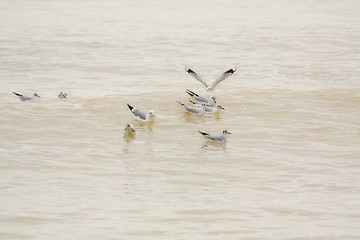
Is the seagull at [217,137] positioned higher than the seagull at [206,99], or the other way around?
the seagull at [206,99]

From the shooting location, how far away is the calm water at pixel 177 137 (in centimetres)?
956

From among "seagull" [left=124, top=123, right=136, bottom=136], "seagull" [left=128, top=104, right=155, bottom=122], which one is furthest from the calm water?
"seagull" [left=128, top=104, right=155, bottom=122]

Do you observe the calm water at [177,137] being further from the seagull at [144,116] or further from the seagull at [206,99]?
the seagull at [206,99]

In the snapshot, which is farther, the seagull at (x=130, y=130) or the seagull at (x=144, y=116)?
the seagull at (x=144, y=116)

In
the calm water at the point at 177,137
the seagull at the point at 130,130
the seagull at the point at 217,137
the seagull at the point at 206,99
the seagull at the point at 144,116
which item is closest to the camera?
the calm water at the point at 177,137

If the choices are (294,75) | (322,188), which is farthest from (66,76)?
(322,188)

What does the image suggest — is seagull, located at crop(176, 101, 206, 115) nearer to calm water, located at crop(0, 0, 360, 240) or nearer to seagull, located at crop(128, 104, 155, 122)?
calm water, located at crop(0, 0, 360, 240)

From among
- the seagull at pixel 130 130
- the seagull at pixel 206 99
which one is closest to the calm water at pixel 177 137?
the seagull at pixel 130 130

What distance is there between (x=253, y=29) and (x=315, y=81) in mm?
13032

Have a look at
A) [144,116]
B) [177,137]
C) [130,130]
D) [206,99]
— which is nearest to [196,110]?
[206,99]

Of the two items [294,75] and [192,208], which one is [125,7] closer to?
[294,75]

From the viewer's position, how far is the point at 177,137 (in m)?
15.2

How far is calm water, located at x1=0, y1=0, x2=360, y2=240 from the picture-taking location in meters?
9.56

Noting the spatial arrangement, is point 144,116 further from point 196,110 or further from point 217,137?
point 217,137
